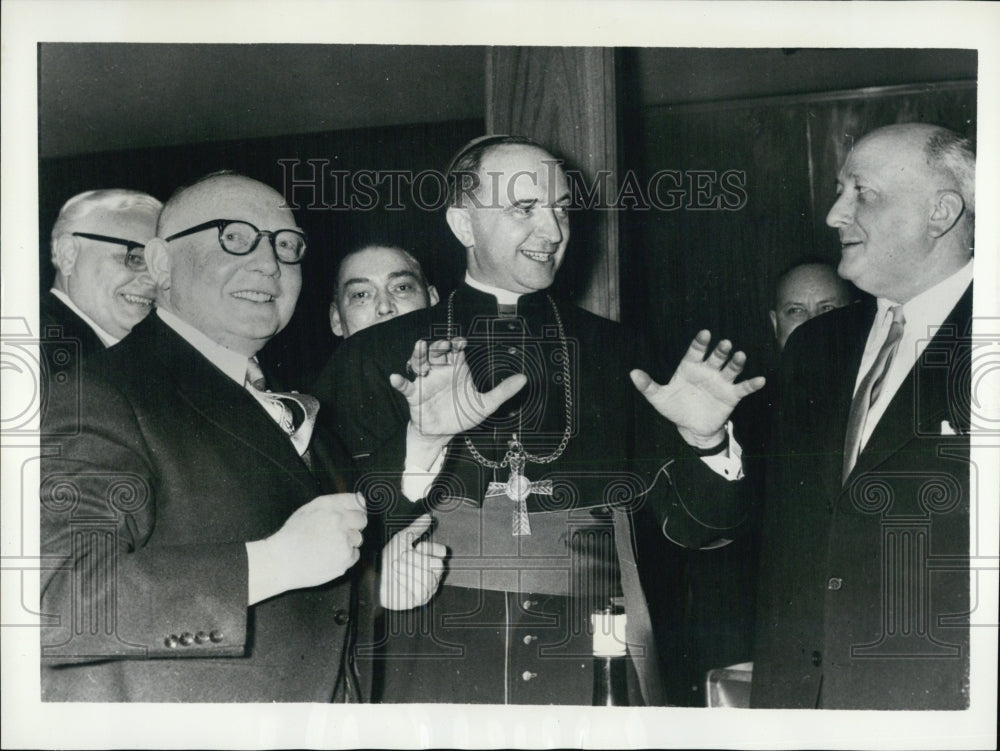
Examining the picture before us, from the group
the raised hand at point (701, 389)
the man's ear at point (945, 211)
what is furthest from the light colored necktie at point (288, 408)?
the man's ear at point (945, 211)

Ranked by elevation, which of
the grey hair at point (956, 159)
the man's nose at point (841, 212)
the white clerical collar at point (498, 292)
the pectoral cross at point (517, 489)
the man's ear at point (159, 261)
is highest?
the grey hair at point (956, 159)

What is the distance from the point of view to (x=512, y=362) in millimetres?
3035

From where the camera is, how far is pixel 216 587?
2957 mm

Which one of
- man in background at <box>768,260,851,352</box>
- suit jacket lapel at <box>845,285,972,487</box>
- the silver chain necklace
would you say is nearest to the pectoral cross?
the silver chain necklace

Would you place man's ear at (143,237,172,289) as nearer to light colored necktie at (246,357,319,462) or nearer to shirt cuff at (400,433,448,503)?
light colored necktie at (246,357,319,462)

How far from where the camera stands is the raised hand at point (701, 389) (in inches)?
119

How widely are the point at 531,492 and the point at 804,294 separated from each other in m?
0.90

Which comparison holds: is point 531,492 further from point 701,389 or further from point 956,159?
point 956,159

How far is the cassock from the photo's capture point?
3012mm

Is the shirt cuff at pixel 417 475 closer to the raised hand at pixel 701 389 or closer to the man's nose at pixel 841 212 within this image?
the raised hand at pixel 701 389

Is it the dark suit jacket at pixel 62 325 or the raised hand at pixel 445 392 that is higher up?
the dark suit jacket at pixel 62 325

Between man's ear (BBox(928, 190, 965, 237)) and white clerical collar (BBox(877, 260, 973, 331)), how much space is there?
0.39ft

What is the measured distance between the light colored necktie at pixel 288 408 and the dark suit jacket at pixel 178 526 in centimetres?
3

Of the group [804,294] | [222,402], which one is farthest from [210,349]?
[804,294]
